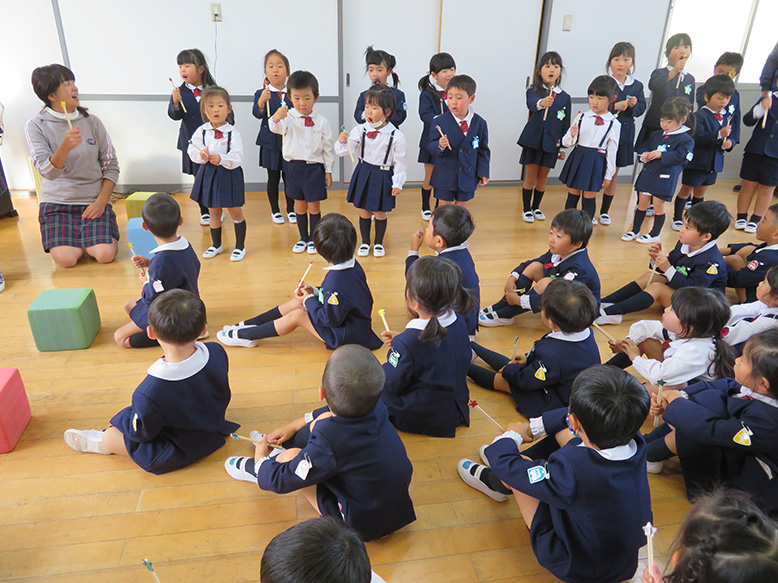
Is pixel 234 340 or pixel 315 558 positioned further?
pixel 234 340

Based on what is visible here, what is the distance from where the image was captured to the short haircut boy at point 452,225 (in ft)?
9.01

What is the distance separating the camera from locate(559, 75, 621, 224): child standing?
4.07 meters

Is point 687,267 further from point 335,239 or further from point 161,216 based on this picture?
point 161,216

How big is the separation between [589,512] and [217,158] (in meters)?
3.07

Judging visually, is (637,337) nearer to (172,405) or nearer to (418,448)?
(418,448)

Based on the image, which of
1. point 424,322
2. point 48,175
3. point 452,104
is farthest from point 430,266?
point 48,175

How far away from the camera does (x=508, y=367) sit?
94.1 inches

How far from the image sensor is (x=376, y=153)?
3.73 metres

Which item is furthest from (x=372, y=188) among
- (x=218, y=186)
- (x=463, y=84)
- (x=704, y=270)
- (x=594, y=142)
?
(x=704, y=270)

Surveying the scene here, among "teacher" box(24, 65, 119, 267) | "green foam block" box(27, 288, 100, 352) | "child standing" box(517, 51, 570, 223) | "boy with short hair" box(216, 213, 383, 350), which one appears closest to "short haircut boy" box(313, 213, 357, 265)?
"boy with short hair" box(216, 213, 383, 350)

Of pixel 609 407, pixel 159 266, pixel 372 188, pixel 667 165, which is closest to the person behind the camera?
pixel 609 407

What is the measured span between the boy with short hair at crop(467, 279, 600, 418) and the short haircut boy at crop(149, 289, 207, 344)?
132cm

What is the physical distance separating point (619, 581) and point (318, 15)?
4.78 metres

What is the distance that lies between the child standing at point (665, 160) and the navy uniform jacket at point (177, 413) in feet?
11.6
